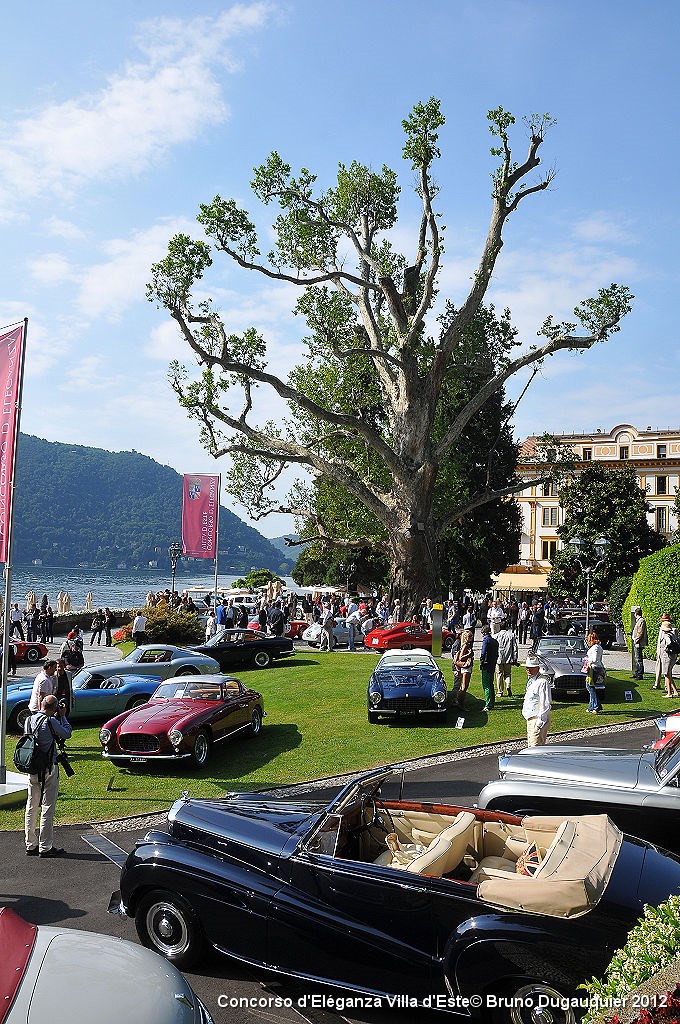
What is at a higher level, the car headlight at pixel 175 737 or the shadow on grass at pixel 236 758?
the car headlight at pixel 175 737

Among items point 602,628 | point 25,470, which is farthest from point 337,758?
point 25,470

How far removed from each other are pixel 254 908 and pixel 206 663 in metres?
13.9

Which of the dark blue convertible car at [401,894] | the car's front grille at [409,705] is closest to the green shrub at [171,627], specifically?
the car's front grille at [409,705]

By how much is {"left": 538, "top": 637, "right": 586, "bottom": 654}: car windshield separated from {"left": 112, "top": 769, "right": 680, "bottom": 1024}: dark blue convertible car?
13.3 metres

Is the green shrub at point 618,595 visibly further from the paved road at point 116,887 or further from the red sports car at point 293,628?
the paved road at point 116,887

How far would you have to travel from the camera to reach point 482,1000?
4.62m

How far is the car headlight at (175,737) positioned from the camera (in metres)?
11.9

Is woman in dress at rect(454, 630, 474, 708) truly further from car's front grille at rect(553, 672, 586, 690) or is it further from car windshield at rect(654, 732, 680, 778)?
car windshield at rect(654, 732, 680, 778)

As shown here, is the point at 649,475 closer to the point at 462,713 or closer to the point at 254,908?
the point at 462,713

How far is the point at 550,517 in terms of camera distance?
80375 mm

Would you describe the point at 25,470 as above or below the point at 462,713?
above

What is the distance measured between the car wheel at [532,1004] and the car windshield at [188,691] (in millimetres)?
9462

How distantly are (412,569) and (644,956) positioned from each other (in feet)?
91.3

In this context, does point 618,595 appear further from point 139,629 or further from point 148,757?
point 148,757
